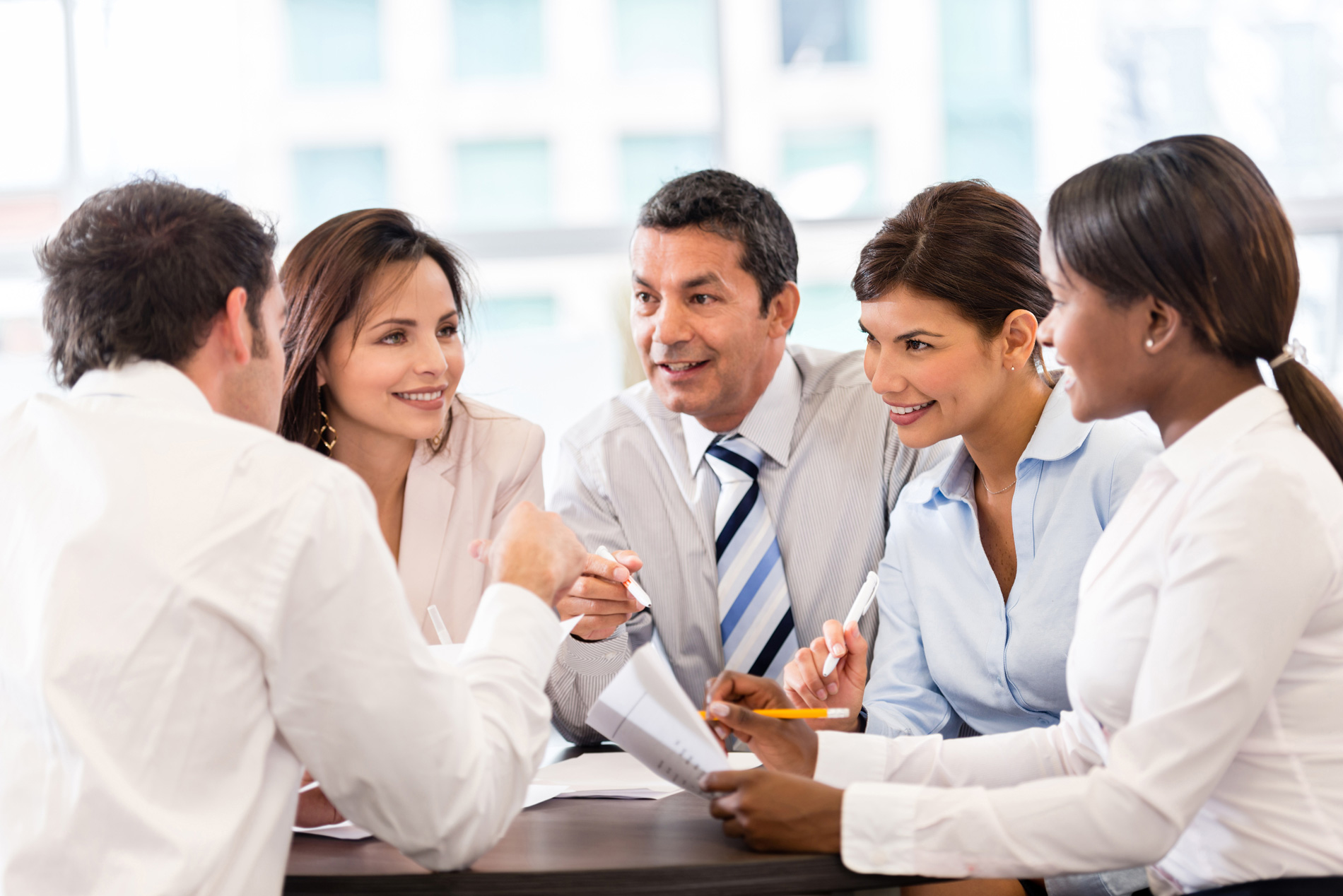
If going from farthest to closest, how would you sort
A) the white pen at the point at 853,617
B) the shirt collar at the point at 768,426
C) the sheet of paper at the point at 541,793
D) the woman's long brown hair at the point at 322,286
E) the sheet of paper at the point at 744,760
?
the shirt collar at the point at 768,426
the woman's long brown hair at the point at 322,286
the white pen at the point at 853,617
the sheet of paper at the point at 744,760
the sheet of paper at the point at 541,793

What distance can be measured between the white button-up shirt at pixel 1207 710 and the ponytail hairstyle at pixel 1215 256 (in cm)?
5

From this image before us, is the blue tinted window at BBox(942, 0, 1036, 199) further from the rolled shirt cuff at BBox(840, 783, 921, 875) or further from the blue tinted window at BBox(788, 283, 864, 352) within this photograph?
the rolled shirt cuff at BBox(840, 783, 921, 875)

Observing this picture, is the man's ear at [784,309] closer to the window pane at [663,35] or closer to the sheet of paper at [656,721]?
the sheet of paper at [656,721]

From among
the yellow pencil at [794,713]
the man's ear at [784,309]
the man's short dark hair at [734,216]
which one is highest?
the man's short dark hair at [734,216]

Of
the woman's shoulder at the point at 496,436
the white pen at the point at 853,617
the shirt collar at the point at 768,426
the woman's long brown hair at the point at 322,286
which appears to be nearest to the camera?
the white pen at the point at 853,617

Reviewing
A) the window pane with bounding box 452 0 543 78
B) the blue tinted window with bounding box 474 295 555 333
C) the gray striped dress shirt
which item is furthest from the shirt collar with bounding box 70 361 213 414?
the window pane with bounding box 452 0 543 78

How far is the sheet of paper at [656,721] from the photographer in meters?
1.15

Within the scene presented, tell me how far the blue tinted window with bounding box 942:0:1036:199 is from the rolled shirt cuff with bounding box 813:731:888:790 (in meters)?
2.79

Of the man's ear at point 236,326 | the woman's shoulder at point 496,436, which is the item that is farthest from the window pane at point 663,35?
the man's ear at point 236,326

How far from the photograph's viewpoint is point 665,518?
86.7 inches

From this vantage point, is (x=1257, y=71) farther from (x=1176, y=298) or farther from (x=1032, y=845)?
(x=1032, y=845)

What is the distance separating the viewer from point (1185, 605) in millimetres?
1068

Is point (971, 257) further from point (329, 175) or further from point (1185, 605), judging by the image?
point (329, 175)

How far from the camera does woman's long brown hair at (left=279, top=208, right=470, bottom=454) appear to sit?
191 centimetres
